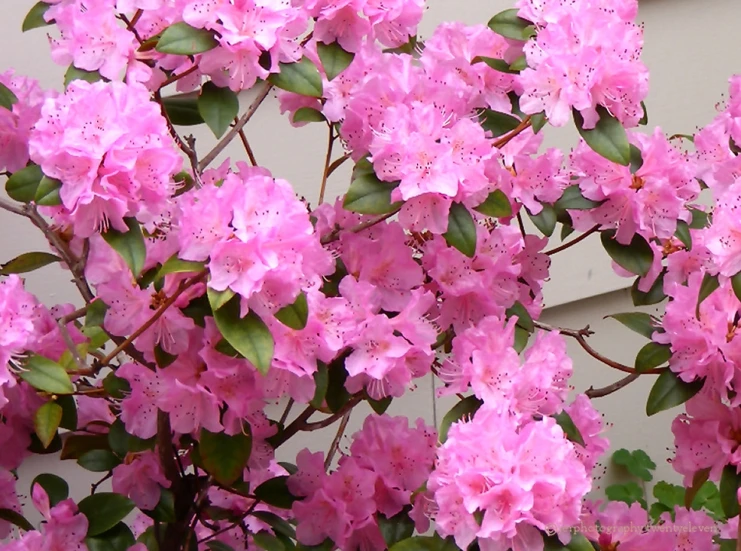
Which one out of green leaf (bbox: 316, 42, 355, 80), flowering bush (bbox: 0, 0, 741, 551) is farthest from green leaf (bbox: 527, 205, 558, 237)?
green leaf (bbox: 316, 42, 355, 80)

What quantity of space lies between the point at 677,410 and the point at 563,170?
1.37m

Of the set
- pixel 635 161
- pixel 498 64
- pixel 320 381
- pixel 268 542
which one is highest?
pixel 498 64

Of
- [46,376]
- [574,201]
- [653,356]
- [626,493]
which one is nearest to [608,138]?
[574,201]

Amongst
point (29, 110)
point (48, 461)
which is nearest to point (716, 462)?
point (29, 110)

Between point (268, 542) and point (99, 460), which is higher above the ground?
point (99, 460)

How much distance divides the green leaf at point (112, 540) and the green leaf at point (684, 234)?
773 millimetres

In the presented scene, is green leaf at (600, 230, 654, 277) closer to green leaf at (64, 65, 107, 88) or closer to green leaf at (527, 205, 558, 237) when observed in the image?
green leaf at (527, 205, 558, 237)

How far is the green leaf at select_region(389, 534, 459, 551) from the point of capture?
3.07 feet

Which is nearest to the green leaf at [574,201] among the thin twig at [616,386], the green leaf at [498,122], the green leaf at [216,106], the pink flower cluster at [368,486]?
the green leaf at [498,122]

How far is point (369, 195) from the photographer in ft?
3.34

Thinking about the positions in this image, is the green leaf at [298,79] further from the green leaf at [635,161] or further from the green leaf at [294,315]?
the green leaf at [635,161]

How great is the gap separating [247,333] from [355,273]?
300 millimetres

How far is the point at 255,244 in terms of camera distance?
839mm

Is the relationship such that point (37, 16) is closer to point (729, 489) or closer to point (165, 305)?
point (165, 305)
